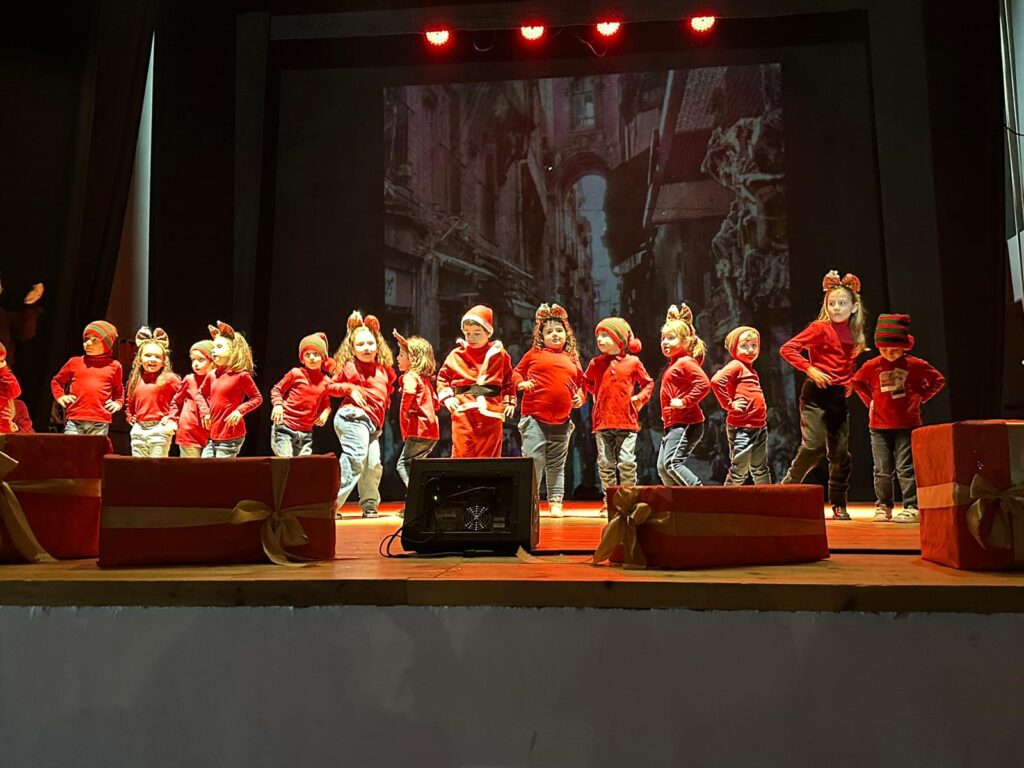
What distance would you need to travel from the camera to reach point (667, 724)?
1.38 metres

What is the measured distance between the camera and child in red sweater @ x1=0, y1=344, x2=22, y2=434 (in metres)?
6.37

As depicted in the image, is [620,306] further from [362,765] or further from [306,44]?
[362,765]

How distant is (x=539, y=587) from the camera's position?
4.78ft

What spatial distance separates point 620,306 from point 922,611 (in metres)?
6.91

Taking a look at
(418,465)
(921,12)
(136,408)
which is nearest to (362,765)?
(418,465)

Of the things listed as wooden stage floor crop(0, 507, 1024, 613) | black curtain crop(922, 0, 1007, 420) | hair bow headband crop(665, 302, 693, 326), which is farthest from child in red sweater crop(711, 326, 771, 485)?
wooden stage floor crop(0, 507, 1024, 613)

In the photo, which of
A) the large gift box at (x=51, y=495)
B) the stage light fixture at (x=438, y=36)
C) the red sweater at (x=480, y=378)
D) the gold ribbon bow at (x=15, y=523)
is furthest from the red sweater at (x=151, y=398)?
the gold ribbon bow at (x=15, y=523)

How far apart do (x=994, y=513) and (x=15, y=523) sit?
2.02 metres

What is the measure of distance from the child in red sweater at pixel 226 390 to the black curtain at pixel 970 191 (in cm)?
559

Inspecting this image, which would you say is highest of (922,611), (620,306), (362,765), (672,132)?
(672,132)

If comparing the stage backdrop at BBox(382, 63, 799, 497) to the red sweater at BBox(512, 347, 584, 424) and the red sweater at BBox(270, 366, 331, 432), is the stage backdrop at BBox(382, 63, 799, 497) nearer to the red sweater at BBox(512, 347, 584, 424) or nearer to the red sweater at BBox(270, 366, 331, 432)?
the red sweater at BBox(270, 366, 331, 432)

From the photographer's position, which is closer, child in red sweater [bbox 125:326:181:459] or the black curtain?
the black curtain

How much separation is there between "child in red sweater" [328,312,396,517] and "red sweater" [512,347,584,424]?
3.66 ft

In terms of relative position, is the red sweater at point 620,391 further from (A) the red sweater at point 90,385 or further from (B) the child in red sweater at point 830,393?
(A) the red sweater at point 90,385
